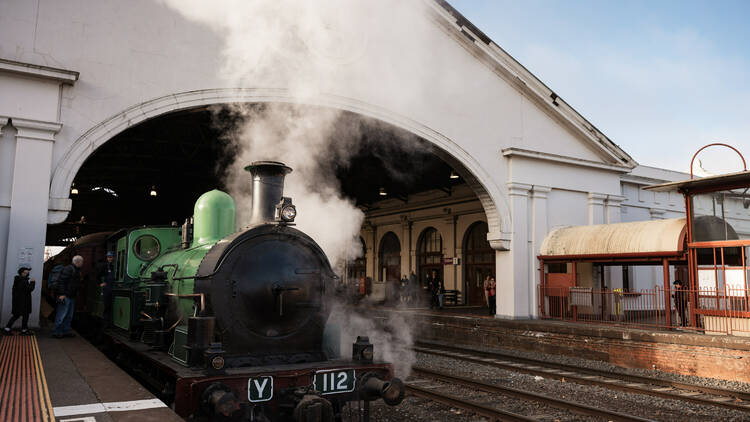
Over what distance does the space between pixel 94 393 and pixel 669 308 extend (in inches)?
421

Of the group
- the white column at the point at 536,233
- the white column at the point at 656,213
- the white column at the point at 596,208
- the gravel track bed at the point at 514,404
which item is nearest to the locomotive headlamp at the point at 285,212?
the gravel track bed at the point at 514,404

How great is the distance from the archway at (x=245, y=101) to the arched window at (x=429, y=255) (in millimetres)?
8087

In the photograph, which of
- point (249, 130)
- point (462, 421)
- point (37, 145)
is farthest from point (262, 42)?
point (462, 421)

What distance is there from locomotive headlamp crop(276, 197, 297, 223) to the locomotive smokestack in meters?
0.30

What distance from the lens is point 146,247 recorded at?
7707 millimetres

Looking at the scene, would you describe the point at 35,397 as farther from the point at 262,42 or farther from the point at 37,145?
the point at 262,42

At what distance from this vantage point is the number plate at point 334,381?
185 inches

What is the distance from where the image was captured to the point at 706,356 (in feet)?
29.7

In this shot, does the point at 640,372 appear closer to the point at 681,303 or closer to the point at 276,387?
the point at 681,303

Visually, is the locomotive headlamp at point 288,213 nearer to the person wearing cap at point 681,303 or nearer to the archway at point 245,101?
the archway at point 245,101

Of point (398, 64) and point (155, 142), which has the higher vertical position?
point (398, 64)

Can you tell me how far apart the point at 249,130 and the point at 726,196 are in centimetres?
979

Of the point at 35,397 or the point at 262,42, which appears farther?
the point at 262,42

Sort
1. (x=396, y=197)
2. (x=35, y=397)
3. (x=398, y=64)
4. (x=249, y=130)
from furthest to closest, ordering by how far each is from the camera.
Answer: (x=396, y=197) < (x=398, y=64) < (x=249, y=130) < (x=35, y=397)
